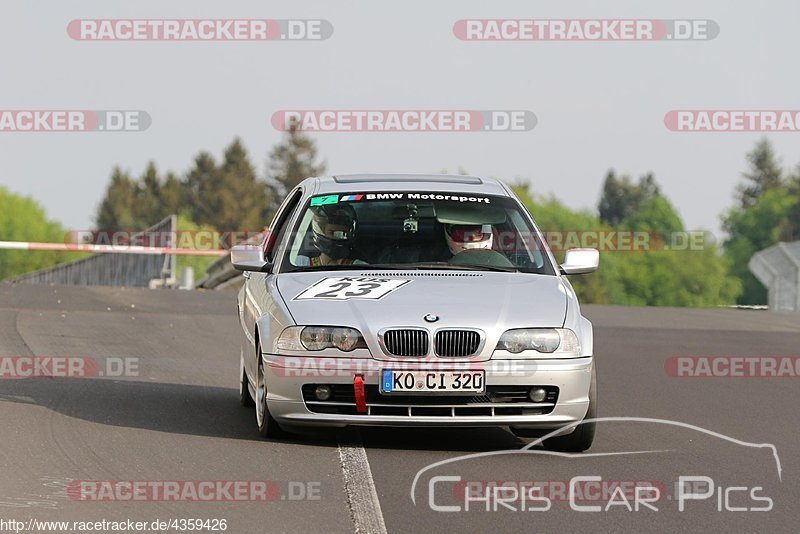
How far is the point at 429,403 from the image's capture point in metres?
8.29

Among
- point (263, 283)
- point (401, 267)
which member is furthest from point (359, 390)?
point (263, 283)

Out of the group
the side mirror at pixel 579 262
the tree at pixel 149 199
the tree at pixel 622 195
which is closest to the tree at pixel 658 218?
the tree at pixel 622 195

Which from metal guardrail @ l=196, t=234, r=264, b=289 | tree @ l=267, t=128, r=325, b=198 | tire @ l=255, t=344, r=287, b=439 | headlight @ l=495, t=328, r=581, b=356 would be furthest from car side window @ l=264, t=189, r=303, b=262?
tree @ l=267, t=128, r=325, b=198

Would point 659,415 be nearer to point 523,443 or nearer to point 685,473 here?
point 523,443

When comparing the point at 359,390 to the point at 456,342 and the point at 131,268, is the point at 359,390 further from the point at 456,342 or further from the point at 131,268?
the point at 131,268

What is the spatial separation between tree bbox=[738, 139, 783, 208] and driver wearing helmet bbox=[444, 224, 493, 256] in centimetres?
16627

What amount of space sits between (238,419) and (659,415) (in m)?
2.95

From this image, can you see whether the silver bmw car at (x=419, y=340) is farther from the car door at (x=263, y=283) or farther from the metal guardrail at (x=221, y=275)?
the metal guardrail at (x=221, y=275)

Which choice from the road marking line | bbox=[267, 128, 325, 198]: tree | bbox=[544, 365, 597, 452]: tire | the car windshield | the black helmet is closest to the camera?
the road marking line

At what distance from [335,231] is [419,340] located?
5.36 ft

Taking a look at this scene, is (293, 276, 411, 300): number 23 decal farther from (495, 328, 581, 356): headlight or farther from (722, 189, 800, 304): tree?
(722, 189, 800, 304): tree

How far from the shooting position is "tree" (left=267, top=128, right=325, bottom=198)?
156125 mm

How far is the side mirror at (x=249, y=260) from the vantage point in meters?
9.67

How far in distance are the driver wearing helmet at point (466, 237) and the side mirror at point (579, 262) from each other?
0.51 metres
